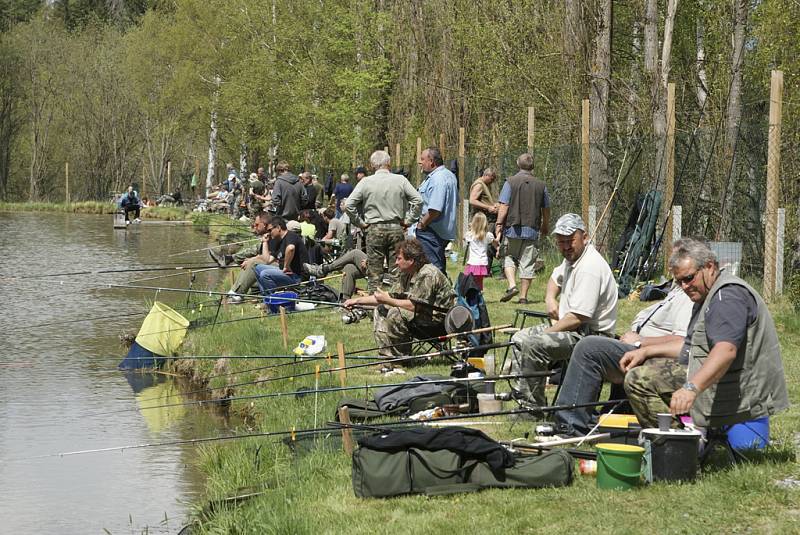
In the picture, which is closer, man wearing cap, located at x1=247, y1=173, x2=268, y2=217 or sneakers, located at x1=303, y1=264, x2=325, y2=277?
sneakers, located at x1=303, y1=264, x2=325, y2=277

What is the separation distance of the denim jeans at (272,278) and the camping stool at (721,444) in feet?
28.3

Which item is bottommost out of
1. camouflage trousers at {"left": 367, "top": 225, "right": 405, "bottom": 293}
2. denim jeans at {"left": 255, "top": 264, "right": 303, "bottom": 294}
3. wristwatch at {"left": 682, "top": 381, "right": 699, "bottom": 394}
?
denim jeans at {"left": 255, "top": 264, "right": 303, "bottom": 294}

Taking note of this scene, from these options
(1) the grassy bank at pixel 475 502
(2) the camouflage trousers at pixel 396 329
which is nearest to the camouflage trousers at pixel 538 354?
(1) the grassy bank at pixel 475 502

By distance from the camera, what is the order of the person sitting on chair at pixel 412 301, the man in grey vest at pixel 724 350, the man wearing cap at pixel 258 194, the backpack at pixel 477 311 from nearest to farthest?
the man in grey vest at pixel 724 350 → the backpack at pixel 477 311 → the person sitting on chair at pixel 412 301 → the man wearing cap at pixel 258 194

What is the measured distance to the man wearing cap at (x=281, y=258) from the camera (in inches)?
583

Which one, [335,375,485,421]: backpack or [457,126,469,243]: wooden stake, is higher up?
[457,126,469,243]: wooden stake

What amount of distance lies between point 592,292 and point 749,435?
59.7 inches

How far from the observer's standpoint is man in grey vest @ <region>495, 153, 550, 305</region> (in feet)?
46.9

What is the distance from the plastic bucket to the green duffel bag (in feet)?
1.37

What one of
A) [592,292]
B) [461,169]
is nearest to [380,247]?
[592,292]

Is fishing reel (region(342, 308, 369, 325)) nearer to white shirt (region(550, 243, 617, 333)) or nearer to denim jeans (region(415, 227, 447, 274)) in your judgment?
denim jeans (region(415, 227, 447, 274))

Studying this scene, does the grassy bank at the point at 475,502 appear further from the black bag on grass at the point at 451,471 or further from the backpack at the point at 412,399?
the backpack at the point at 412,399

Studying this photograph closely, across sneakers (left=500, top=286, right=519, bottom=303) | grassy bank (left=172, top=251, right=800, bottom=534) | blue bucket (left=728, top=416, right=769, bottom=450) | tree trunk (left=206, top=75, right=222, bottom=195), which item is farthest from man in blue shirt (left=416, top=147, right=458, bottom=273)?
tree trunk (left=206, top=75, right=222, bottom=195)

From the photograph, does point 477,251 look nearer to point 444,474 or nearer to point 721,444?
point 721,444
